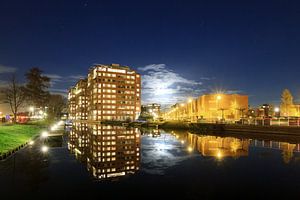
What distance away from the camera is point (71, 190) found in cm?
1459

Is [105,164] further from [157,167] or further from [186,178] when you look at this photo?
[186,178]

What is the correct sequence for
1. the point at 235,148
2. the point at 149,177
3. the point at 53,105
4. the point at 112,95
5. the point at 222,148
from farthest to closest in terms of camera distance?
the point at 112,95 → the point at 53,105 → the point at 235,148 → the point at 222,148 → the point at 149,177

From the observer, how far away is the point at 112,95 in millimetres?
188625

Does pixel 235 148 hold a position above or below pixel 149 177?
below

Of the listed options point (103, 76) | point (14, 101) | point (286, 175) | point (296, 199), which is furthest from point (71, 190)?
point (103, 76)

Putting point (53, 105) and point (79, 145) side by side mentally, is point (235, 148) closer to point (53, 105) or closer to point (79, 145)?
point (79, 145)

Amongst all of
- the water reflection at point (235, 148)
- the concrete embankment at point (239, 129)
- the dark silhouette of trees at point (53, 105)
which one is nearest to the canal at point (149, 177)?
the water reflection at point (235, 148)

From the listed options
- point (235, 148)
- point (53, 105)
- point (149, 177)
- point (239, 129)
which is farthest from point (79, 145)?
point (53, 105)

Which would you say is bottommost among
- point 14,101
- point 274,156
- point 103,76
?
point 274,156

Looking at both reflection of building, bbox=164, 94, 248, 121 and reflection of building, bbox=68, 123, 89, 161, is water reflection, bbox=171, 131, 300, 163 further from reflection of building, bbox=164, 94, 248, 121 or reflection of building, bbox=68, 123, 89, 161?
reflection of building, bbox=164, 94, 248, 121

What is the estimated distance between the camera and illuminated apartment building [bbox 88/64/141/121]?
606 feet

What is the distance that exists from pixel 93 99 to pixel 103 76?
18.9 m

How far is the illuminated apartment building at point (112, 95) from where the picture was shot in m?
185

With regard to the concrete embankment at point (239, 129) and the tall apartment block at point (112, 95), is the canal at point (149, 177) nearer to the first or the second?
the concrete embankment at point (239, 129)
